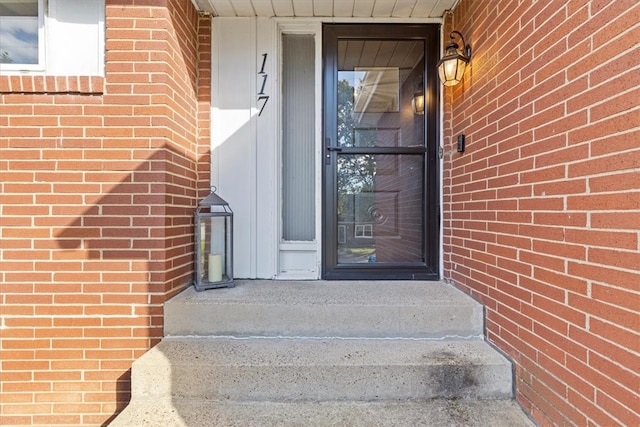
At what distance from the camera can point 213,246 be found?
2.39 m

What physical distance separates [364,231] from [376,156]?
24.5 inches

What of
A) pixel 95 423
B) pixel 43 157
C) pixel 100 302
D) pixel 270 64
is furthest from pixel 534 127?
pixel 95 423

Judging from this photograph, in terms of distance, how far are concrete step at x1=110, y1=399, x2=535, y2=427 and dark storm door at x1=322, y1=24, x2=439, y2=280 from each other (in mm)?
1123

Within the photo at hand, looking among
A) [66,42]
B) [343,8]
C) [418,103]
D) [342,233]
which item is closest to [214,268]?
[342,233]

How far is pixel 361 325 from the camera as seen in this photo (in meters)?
2.01

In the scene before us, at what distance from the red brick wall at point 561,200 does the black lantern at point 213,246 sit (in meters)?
1.69

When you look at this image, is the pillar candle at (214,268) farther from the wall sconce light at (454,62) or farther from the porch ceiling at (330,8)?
the wall sconce light at (454,62)

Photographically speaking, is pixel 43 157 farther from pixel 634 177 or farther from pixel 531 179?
pixel 634 177

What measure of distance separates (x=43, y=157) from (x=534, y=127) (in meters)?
2.70

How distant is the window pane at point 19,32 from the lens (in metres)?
2.08

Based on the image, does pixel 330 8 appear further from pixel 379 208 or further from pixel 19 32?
pixel 19 32

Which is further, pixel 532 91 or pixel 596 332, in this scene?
pixel 532 91

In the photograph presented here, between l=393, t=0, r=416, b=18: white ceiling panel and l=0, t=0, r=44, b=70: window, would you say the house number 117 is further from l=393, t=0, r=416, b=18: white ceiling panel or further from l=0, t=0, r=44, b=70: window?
l=0, t=0, r=44, b=70: window

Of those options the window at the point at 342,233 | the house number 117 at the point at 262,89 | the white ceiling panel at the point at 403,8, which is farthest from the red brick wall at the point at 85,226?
the white ceiling panel at the point at 403,8
